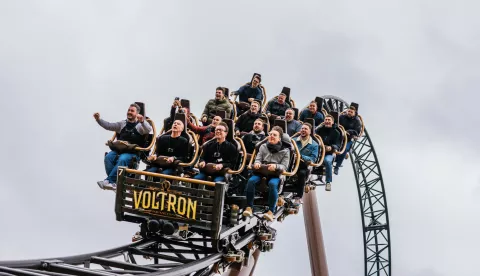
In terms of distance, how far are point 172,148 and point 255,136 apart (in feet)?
3.93

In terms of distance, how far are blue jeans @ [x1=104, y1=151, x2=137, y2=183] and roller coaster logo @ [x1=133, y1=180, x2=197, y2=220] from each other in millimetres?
1539

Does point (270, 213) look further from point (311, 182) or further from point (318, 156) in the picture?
point (311, 182)

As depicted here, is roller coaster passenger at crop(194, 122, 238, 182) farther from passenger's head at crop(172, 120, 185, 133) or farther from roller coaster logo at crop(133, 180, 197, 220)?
roller coaster logo at crop(133, 180, 197, 220)

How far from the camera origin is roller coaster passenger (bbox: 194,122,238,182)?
5.80 m

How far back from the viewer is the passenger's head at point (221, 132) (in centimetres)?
581

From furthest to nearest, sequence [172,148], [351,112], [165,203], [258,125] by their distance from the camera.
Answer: [351,112]
[258,125]
[172,148]
[165,203]

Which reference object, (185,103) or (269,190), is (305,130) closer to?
(269,190)

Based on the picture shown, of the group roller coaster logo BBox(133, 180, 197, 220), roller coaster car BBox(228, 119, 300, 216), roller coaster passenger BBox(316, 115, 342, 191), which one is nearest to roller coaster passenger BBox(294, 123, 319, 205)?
roller coaster car BBox(228, 119, 300, 216)

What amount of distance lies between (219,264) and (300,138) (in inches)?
92.9

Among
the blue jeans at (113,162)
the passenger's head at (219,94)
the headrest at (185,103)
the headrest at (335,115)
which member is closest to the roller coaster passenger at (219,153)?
the blue jeans at (113,162)

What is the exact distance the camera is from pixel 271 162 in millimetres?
5875

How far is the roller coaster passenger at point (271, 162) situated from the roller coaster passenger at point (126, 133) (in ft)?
5.09

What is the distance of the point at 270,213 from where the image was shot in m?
5.90

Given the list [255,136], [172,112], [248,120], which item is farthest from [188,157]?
[172,112]
